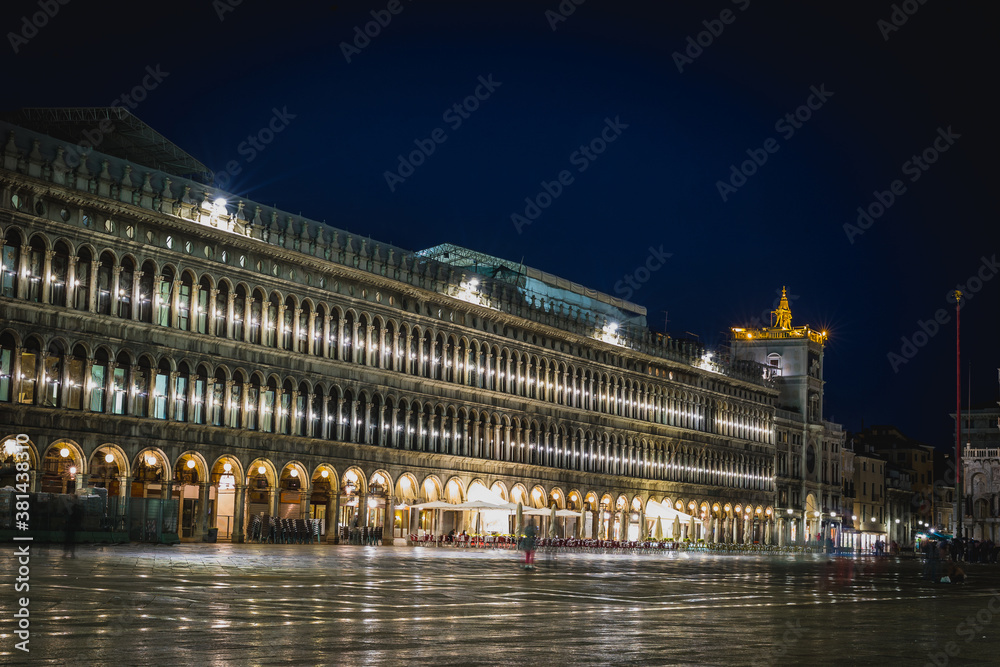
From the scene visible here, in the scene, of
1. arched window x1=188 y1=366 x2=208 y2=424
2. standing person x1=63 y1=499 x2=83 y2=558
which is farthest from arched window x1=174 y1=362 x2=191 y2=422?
standing person x1=63 y1=499 x2=83 y2=558

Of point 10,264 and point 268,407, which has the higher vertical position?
point 10,264

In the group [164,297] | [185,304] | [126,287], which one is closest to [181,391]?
[185,304]

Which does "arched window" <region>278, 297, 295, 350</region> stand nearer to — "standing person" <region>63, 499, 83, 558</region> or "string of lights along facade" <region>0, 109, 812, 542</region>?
"string of lights along facade" <region>0, 109, 812, 542</region>

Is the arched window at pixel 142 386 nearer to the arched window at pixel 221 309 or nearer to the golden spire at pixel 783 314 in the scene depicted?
the arched window at pixel 221 309

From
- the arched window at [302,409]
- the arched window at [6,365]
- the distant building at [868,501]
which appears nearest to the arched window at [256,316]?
the arched window at [302,409]

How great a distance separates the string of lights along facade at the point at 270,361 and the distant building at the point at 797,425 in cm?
3006

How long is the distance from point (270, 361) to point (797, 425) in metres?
71.9

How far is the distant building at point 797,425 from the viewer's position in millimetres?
118625

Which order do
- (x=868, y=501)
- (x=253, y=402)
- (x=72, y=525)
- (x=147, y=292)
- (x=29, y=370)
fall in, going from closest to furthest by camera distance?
(x=72, y=525) < (x=29, y=370) < (x=147, y=292) < (x=253, y=402) < (x=868, y=501)

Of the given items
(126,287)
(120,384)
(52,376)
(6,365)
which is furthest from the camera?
(126,287)

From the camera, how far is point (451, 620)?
58.1 ft

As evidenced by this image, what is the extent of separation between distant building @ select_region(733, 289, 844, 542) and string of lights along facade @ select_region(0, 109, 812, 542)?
1183 inches

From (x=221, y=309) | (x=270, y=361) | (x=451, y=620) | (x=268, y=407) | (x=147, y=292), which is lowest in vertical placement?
(x=451, y=620)

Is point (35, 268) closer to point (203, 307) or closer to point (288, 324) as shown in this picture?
point (203, 307)
